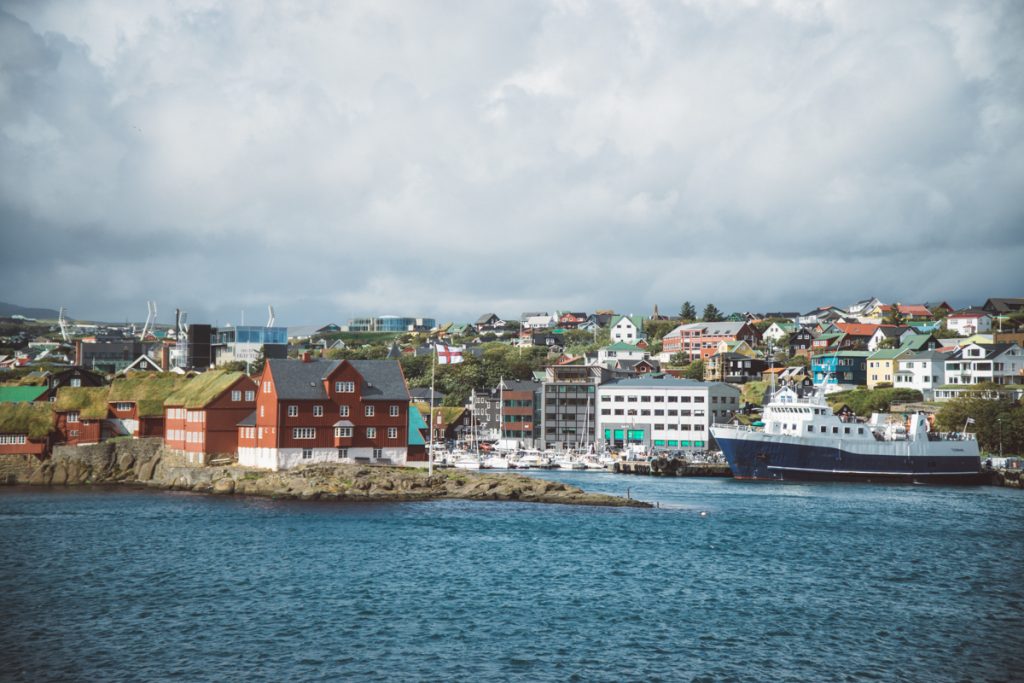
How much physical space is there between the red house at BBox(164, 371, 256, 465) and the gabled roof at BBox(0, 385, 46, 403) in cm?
1794

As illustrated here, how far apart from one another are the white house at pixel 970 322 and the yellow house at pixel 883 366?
32.0 metres

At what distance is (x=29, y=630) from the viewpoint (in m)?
30.0

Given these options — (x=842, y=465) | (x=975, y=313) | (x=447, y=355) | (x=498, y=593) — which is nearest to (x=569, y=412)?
(x=842, y=465)

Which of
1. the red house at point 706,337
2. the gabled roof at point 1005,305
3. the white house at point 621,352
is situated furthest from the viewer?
the gabled roof at point 1005,305

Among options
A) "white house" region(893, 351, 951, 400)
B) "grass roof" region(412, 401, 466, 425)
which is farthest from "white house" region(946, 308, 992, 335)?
"grass roof" region(412, 401, 466, 425)

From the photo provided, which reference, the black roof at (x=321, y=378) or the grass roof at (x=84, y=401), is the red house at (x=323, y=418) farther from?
the grass roof at (x=84, y=401)

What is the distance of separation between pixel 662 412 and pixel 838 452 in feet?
111

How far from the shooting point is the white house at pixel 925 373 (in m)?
116

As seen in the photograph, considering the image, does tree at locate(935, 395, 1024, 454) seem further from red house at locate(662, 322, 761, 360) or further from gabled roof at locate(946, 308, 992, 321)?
gabled roof at locate(946, 308, 992, 321)

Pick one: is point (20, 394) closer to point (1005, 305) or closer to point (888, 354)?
point (888, 354)

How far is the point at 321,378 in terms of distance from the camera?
6769 cm

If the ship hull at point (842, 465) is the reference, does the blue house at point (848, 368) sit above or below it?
above

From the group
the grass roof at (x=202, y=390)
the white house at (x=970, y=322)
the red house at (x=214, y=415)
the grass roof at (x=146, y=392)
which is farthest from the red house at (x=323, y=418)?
the white house at (x=970, y=322)

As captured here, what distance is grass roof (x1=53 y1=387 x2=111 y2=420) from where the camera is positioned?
77250 mm
